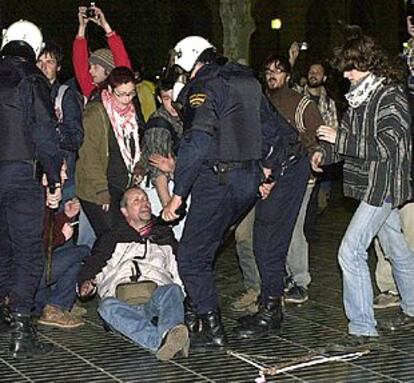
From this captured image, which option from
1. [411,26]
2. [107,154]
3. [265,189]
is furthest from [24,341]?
[411,26]

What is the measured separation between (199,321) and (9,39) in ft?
7.68

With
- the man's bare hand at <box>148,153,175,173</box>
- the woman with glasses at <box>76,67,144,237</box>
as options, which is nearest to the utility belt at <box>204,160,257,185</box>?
the man's bare hand at <box>148,153,175,173</box>

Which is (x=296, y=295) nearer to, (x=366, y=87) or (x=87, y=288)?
(x=87, y=288)

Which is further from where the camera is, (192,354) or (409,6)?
(409,6)

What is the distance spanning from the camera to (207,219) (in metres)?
7.50

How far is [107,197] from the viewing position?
877cm

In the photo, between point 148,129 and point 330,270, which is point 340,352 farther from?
point 330,270

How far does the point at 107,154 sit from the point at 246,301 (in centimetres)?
163

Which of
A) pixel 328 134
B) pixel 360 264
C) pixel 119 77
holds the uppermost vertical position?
pixel 119 77

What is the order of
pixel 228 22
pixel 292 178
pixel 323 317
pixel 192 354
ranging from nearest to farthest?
pixel 192 354, pixel 292 178, pixel 323 317, pixel 228 22

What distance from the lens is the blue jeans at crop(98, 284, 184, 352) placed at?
7.56m

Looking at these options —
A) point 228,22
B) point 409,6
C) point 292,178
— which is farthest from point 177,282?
point 228,22

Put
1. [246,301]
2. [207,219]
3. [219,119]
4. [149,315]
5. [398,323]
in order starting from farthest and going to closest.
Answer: [246,301] < [398,323] < [149,315] < [207,219] < [219,119]

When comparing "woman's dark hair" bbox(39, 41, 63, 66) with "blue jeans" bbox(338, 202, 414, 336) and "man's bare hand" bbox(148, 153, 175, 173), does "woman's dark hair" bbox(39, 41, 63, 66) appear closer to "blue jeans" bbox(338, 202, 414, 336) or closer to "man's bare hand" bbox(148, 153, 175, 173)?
"man's bare hand" bbox(148, 153, 175, 173)
